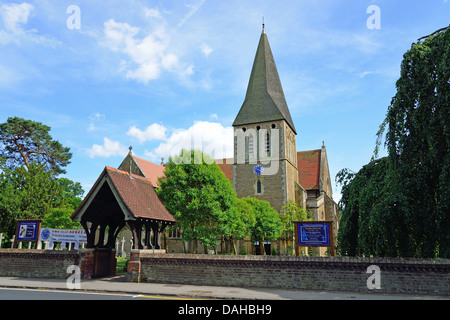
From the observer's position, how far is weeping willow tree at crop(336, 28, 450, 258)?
9711 millimetres

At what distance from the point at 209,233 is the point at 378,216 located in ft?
51.7

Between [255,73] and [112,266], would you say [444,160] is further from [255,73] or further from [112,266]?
[255,73]

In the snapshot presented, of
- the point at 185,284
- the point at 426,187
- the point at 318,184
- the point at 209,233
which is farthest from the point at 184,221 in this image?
the point at 318,184

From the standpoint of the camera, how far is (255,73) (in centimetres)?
4206

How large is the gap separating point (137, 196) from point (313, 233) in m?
8.57

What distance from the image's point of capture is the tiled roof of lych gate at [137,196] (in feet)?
47.4

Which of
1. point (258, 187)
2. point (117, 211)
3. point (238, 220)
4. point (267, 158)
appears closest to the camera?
point (117, 211)

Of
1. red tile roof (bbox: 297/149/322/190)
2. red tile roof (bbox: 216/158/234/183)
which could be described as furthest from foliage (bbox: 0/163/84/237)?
red tile roof (bbox: 297/149/322/190)

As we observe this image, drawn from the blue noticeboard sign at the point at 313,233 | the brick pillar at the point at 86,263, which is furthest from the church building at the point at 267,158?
the blue noticeboard sign at the point at 313,233

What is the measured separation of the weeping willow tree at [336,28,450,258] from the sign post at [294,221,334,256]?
173 cm

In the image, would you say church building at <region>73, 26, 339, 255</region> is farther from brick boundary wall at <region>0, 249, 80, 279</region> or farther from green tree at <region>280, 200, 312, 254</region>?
brick boundary wall at <region>0, 249, 80, 279</region>

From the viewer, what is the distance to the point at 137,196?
51.0 ft

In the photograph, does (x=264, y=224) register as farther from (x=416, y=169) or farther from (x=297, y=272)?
(x=416, y=169)

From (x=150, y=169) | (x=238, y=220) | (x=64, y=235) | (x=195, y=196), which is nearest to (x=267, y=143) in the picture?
(x=238, y=220)
